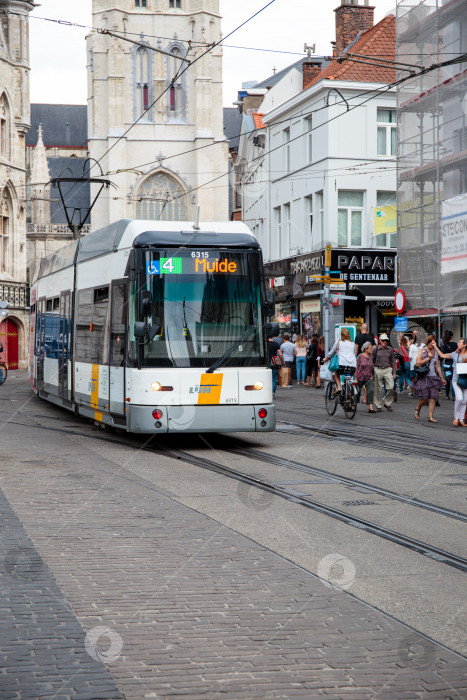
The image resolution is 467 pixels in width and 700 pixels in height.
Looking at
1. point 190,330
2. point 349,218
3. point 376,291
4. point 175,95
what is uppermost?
point 175,95

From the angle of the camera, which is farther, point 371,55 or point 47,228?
point 47,228

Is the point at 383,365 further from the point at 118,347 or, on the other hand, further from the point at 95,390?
the point at 118,347

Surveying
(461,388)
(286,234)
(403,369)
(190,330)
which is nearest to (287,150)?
(286,234)

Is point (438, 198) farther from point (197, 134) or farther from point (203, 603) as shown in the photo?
point (197, 134)

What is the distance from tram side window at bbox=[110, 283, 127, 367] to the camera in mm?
13602

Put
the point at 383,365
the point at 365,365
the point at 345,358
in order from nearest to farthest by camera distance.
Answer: the point at 345,358
the point at 365,365
the point at 383,365

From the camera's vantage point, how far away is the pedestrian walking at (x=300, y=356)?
30969 mm

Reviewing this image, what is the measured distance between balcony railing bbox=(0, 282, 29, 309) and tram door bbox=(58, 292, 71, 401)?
121 ft

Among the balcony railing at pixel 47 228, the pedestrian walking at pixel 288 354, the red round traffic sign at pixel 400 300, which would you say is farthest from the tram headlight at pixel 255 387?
the balcony railing at pixel 47 228

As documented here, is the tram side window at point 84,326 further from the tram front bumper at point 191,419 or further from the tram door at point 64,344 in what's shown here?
the tram front bumper at point 191,419

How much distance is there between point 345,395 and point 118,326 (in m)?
6.38

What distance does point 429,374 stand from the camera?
18.5 metres

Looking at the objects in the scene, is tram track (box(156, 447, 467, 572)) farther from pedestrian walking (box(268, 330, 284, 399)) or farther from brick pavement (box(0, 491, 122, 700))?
pedestrian walking (box(268, 330, 284, 399))

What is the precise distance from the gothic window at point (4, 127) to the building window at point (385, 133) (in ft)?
90.6
